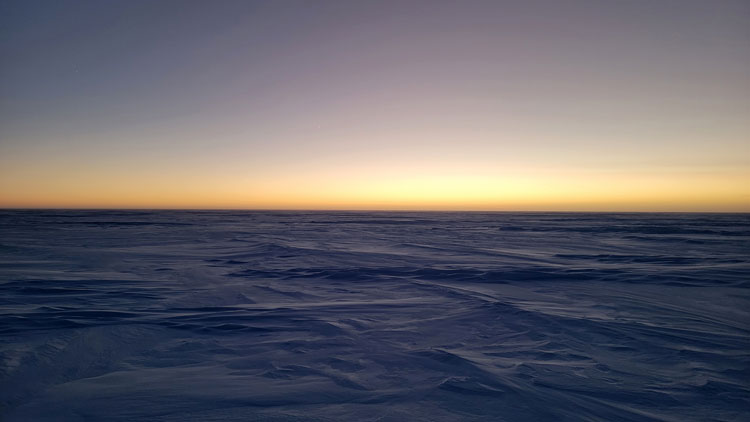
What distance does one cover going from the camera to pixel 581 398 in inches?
133

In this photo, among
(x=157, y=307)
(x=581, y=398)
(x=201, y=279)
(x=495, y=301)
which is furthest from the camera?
(x=201, y=279)

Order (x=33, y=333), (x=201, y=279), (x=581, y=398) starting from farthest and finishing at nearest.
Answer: (x=201, y=279), (x=33, y=333), (x=581, y=398)

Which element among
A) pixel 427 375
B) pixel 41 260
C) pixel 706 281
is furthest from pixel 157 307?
pixel 706 281

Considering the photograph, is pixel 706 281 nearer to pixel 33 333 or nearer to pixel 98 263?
pixel 33 333

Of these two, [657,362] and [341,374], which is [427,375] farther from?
[657,362]

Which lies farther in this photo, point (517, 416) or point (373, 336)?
point (373, 336)

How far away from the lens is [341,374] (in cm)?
385

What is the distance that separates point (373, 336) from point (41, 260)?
11681mm

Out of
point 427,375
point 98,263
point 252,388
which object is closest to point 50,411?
point 252,388

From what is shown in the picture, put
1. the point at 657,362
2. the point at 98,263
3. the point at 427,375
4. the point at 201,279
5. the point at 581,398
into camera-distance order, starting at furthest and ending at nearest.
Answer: the point at 98,263, the point at 201,279, the point at 657,362, the point at 427,375, the point at 581,398

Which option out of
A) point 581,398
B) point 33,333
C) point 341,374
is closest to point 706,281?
point 581,398

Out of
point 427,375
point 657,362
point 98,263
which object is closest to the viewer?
point 427,375

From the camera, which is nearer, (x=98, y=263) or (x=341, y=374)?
(x=341, y=374)

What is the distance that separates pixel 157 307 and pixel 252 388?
372 cm
